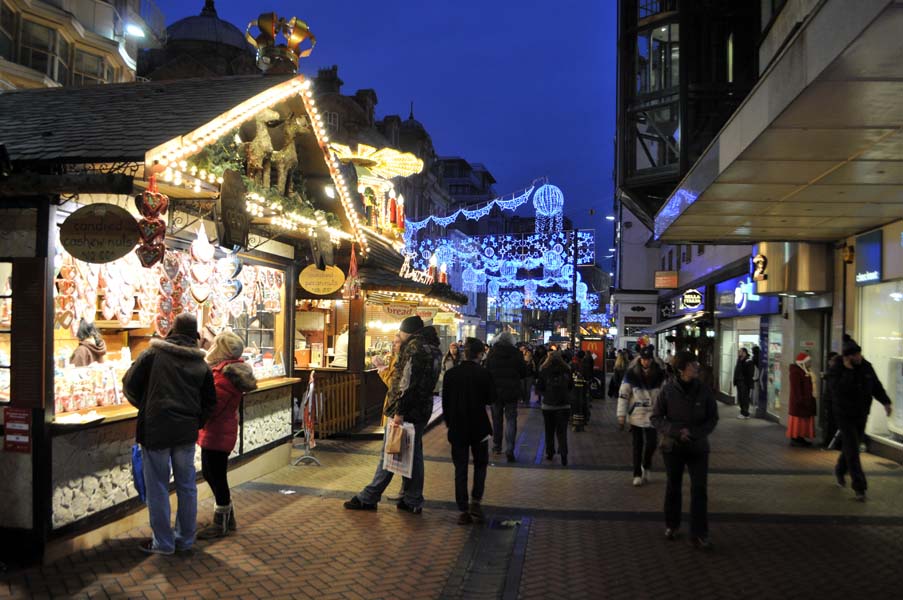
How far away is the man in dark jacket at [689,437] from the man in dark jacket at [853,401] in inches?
109

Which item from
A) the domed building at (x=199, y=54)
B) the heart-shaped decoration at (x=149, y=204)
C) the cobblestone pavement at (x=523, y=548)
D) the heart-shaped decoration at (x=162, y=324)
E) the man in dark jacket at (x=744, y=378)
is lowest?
the cobblestone pavement at (x=523, y=548)

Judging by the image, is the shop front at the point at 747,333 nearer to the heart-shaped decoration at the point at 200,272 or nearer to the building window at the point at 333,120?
the heart-shaped decoration at the point at 200,272

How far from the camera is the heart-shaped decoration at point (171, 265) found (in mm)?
7551

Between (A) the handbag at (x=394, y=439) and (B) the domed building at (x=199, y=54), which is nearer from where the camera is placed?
(A) the handbag at (x=394, y=439)

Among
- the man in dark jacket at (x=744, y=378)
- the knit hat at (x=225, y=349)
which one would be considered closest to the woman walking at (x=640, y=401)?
the knit hat at (x=225, y=349)

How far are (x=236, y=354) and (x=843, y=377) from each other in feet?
22.1

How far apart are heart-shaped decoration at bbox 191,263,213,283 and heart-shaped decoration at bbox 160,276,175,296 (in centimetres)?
31

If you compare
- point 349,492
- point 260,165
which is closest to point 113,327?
point 260,165

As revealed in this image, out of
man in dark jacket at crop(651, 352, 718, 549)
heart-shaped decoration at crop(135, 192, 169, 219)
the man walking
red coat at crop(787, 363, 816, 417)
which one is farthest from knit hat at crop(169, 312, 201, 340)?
red coat at crop(787, 363, 816, 417)

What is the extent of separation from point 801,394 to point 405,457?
7.91 meters

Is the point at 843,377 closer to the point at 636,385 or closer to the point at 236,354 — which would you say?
the point at 636,385

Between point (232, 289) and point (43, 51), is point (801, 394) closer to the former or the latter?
point (232, 289)

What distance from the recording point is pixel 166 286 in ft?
24.8

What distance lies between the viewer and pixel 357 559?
5.82 m
